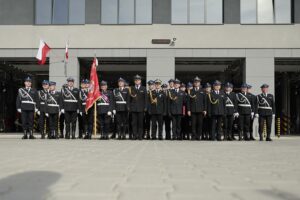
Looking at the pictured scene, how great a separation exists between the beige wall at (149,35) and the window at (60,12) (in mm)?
409

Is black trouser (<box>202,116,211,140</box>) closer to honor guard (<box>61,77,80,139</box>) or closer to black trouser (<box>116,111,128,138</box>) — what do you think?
black trouser (<box>116,111,128,138</box>)

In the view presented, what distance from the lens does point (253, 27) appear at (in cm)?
2325

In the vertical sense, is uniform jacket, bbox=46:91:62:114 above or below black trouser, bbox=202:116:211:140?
above

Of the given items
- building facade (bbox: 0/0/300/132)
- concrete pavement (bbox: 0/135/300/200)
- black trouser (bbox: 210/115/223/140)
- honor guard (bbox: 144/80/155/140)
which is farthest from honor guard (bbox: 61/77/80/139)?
concrete pavement (bbox: 0/135/300/200)

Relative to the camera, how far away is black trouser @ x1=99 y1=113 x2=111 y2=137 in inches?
618

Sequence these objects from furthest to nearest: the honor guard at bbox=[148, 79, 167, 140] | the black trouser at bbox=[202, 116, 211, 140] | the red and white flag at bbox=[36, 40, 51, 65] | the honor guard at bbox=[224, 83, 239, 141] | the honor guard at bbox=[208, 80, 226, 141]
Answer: the red and white flag at bbox=[36, 40, 51, 65] → the black trouser at bbox=[202, 116, 211, 140] → the honor guard at bbox=[224, 83, 239, 141] → the honor guard at bbox=[148, 79, 167, 140] → the honor guard at bbox=[208, 80, 226, 141]

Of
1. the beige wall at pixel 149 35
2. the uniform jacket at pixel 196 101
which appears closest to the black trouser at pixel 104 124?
the uniform jacket at pixel 196 101

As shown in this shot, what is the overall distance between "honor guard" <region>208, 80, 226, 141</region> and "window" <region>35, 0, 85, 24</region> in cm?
992

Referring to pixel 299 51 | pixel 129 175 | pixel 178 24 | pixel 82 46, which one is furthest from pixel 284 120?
pixel 129 175

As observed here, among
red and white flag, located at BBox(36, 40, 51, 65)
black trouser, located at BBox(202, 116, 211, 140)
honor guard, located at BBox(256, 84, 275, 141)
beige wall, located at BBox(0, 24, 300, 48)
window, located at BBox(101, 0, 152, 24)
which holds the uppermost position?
window, located at BBox(101, 0, 152, 24)

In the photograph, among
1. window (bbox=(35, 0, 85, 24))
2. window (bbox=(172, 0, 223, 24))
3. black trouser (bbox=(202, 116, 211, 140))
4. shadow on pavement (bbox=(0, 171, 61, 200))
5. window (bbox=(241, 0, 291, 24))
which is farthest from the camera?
window (bbox=(35, 0, 85, 24))

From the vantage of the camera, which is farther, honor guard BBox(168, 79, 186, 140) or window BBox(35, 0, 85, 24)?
window BBox(35, 0, 85, 24)

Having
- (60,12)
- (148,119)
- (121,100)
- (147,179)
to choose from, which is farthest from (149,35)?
(147,179)

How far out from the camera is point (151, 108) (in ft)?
52.4
